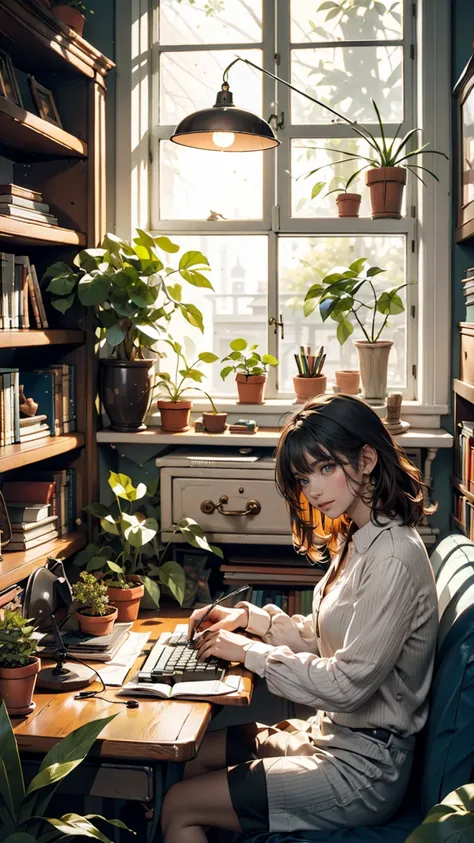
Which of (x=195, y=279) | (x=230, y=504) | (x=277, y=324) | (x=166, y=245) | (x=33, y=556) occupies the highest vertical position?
(x=166, y=245)

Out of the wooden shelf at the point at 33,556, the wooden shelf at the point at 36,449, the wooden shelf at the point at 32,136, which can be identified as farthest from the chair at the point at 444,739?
the wooden shelf at the point at 32,136

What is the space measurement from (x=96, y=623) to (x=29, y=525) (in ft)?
1.59

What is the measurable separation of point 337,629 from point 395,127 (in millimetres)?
2047

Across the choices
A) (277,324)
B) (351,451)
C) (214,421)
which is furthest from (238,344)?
(351,451)

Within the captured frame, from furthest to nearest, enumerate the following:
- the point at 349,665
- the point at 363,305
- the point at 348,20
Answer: the point at 348,20, the point at 363,305, the point at 349,665

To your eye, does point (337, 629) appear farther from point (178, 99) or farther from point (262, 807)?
point (178, 99)

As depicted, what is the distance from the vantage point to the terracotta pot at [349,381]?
10.5ft

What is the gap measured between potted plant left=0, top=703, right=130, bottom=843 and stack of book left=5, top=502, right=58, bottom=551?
3.06 ft

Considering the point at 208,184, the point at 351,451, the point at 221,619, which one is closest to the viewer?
the point at 351,451

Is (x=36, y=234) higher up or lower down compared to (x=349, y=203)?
lower down

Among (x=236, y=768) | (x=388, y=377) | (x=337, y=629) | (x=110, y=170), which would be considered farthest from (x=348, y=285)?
(x=236, y=768)

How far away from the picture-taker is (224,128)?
240 centimetres

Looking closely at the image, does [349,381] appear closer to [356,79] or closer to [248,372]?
[248,372]

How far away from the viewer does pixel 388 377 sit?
11.0 ft
